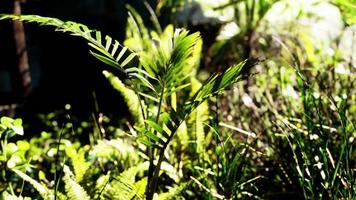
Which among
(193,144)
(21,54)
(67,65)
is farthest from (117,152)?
(67,65)

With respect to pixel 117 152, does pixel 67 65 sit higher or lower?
lower

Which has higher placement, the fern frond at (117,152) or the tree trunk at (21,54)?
the tree trunk at (21,54)

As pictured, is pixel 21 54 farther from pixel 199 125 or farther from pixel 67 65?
pixel 199 125

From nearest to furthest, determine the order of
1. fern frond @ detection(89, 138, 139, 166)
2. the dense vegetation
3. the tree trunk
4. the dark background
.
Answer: the dense vegetation → fern frond @ detection(89, 138, 139, 166) → the tree trunk → the dark background

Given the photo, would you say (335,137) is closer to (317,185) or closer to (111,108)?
(317,185)

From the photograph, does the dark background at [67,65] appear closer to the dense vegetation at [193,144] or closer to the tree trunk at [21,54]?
the tree trunk at [21,54]

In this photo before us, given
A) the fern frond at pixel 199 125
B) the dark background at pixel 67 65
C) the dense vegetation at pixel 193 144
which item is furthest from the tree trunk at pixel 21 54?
the fern frond at pixel 199 125

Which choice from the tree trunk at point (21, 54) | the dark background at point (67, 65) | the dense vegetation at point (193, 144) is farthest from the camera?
the dark background at point (67, 65)

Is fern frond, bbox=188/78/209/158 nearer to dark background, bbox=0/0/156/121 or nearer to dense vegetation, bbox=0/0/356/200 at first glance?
dense vegetation, bbox=0/0/356/200

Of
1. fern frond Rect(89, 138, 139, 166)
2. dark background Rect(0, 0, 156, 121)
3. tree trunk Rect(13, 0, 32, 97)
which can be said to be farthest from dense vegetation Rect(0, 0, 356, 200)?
dark background Rect(0, 0, 156, 121)

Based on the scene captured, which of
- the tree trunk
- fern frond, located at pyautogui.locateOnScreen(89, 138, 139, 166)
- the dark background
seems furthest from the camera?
the dark background

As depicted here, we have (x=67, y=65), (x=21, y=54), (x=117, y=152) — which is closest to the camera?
(x=117, y=152)
